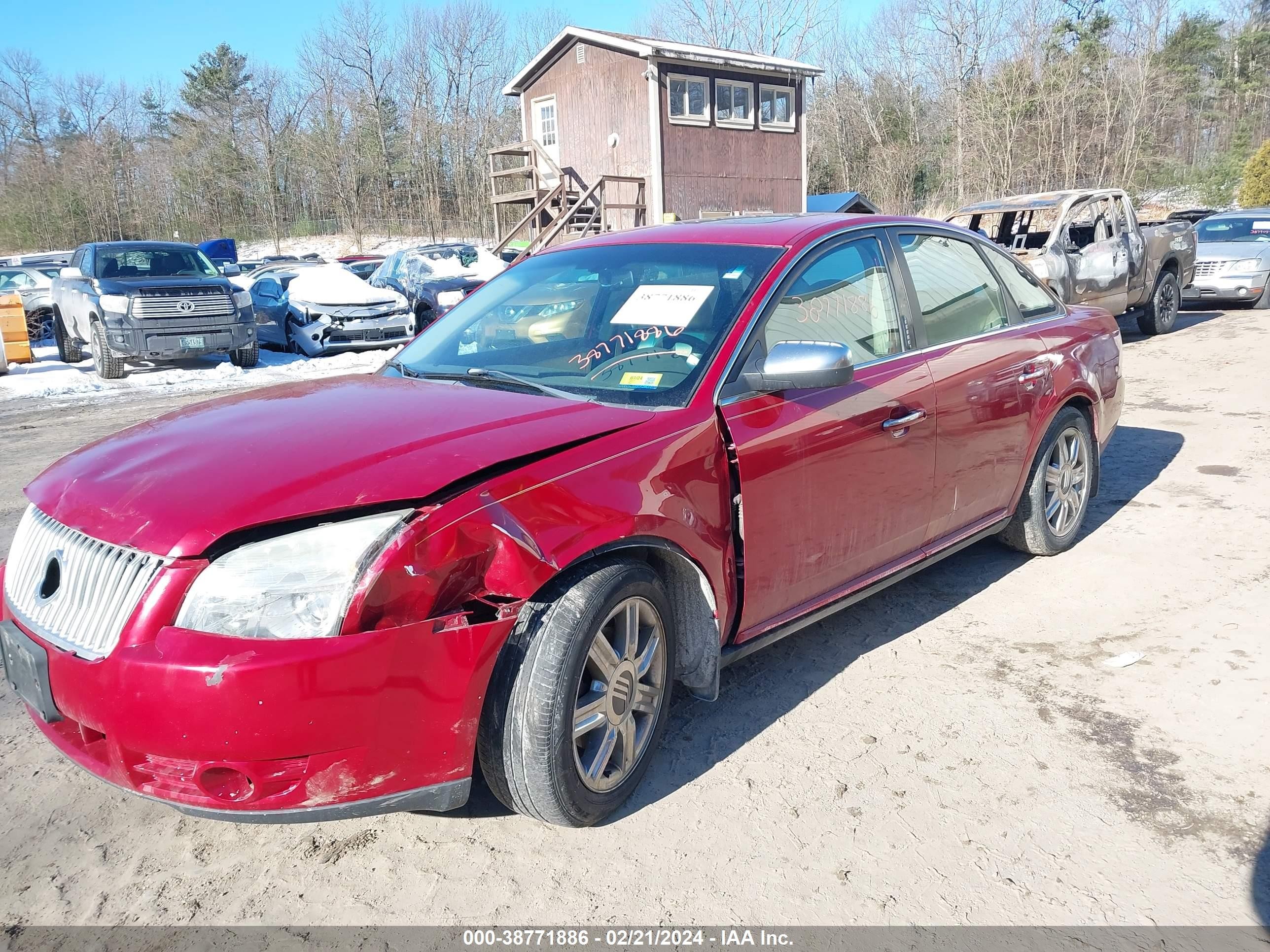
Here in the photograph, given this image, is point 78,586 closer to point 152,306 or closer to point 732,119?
point 152,306

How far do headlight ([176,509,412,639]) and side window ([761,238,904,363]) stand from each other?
1.60 m

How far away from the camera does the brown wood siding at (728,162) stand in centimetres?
2552

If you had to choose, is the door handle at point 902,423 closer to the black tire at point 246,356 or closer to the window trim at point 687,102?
the black tire at point 246,356

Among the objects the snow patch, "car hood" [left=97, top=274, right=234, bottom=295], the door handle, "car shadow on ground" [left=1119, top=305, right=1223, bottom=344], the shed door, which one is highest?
the shed door

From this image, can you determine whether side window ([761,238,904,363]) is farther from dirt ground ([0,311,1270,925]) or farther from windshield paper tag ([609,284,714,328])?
dirt ground ([0,311,1270,925])

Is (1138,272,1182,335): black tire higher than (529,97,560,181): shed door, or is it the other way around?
(529,97,560,181): shed door

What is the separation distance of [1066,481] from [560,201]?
921 inches

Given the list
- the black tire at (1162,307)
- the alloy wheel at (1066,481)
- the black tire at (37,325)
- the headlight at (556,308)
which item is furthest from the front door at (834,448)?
the black tire at (37,325)

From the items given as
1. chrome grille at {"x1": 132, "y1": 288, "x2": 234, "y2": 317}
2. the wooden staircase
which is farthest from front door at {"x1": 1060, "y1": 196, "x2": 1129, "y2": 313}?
the wooden staircase

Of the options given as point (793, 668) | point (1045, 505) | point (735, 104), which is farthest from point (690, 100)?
Result: point (793, 668)

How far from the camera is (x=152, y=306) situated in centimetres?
1242

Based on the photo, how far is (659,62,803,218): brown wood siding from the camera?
2552cm

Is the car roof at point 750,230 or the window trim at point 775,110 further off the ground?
the window trim at point 775,110

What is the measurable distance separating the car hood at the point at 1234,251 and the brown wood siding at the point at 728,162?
1159 cm
